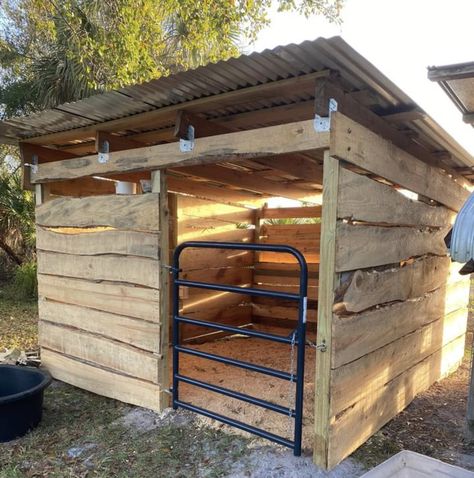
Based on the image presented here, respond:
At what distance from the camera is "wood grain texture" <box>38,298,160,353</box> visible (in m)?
3.09

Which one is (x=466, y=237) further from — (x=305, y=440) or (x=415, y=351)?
(x=305, y=440)

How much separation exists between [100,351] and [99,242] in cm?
90

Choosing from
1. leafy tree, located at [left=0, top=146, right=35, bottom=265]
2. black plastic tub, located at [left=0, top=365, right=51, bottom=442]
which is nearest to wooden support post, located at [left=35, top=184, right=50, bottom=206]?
black plastic tub, located at [left=0, top=365, right=51, bottom=442]

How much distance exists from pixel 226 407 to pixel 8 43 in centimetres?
836

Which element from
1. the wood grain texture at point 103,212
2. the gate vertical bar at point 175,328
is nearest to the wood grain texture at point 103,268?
the gate vertical bar at point 175,328

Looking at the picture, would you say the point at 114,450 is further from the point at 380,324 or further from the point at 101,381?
the point at 380,324

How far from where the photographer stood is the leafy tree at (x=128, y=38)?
6012 millimetres

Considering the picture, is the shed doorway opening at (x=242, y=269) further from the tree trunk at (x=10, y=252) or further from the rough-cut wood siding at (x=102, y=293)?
the tree trunk at (x=10, y=252)

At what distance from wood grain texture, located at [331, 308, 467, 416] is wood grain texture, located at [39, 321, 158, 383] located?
136 centimetres

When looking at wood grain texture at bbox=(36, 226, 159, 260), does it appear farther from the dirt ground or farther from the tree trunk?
the tree trunk

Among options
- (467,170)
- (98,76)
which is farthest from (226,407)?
(98,76)

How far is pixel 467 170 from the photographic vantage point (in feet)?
14.6

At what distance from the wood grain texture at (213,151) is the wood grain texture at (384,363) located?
1.29 m

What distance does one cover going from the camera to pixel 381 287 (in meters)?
2.75
